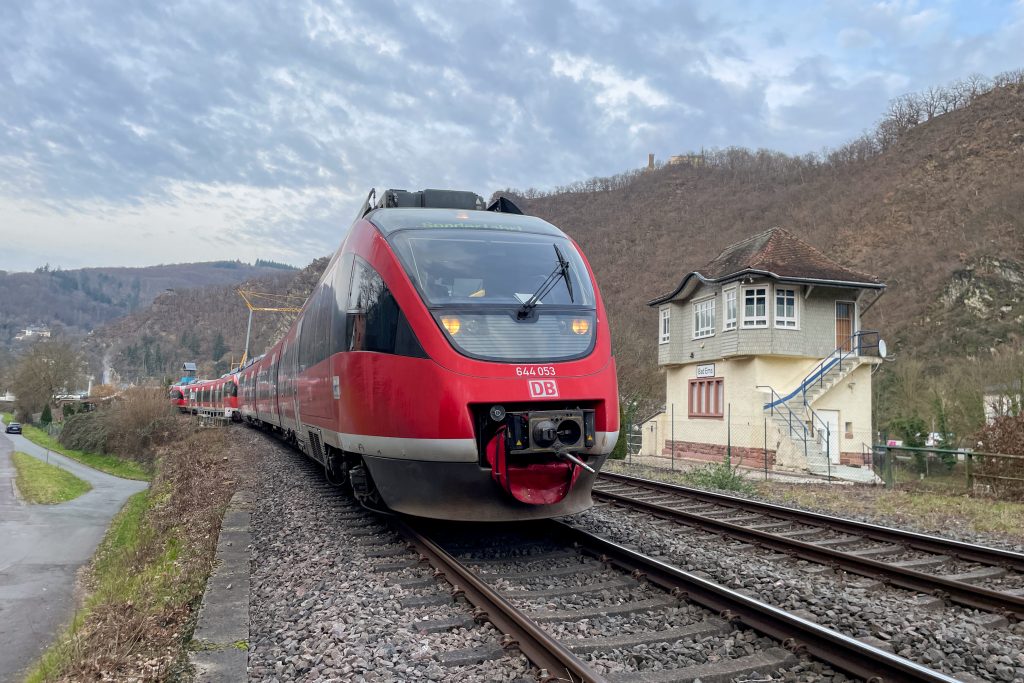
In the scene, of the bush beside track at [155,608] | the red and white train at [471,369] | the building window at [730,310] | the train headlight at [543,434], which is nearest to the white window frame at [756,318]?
the building window at [730,310]

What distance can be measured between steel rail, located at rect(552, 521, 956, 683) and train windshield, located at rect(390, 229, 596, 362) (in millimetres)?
1920

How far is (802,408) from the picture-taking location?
83.0 feet

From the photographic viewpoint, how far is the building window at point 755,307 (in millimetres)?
25812

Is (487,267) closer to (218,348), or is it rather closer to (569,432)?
(569,432)

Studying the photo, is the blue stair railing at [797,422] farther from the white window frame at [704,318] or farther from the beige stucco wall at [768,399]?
the white window frame at [704,318]

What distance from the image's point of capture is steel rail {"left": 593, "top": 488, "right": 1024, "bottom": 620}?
17.9 feet

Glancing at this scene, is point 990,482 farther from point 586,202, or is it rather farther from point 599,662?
point 586,202

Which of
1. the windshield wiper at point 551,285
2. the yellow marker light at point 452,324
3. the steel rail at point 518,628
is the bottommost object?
the steel rail at point 518,628

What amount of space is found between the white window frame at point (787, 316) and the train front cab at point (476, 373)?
19.7 meters

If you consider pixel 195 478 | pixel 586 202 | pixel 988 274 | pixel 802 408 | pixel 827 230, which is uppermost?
pixel 586 202

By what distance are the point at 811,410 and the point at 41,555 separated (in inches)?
1052

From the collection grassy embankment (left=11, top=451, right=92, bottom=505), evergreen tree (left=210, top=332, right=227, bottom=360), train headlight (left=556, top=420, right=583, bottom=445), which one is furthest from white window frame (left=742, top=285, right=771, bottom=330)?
evergreen tree (left=210, top=332, right=227, bottom=360)

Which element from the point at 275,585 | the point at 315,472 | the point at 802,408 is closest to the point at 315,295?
the point at 315,472

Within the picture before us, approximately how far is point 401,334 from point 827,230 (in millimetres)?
80644
